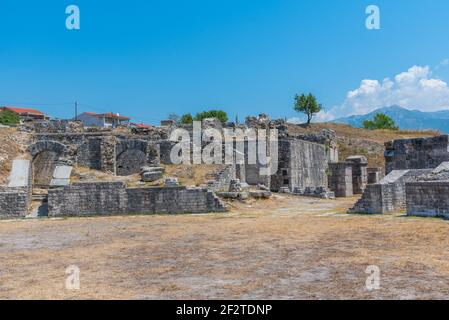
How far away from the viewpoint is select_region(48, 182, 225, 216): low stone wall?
768 inches

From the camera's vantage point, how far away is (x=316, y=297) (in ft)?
18.8

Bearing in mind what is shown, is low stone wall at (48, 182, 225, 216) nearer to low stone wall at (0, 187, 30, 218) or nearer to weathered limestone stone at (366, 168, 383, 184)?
low stone wall at (0, 187, 30, 218)

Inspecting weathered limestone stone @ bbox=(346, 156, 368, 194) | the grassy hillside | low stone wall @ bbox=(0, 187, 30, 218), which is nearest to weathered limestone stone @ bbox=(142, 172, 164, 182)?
low stone wall @ bbox=(0, 187, 30, 218)

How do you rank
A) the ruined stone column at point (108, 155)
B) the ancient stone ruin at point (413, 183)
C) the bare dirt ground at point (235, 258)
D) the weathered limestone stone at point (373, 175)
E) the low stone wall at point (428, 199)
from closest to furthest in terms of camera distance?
the bare dirt ground at point (235, 258), the low stone wall at point (428, 199), the ancient stone ruin at point (413, 183), the ruined stone column at point (108, 155), the weathered limestone stone at point (373, 175)

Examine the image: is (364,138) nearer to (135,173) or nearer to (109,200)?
(135,173)

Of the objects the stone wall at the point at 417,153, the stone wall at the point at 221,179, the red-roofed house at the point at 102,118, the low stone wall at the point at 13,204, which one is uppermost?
the red-roofed house at the point at 102,118

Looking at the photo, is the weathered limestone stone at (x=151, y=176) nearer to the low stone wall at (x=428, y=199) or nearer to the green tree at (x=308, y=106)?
the low stone wall at (x=428, y=199)

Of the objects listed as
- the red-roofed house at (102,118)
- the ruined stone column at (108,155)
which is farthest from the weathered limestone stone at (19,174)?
the red-roofed house at (102,118)

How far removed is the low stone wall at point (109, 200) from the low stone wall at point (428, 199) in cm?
940

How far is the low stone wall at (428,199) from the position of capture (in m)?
13.2

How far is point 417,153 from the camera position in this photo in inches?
794
